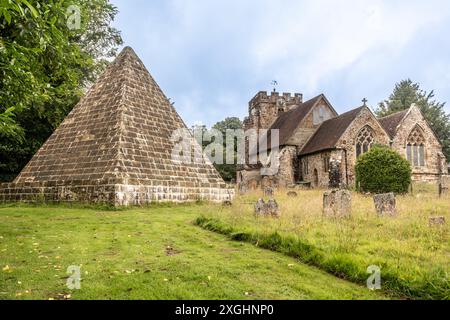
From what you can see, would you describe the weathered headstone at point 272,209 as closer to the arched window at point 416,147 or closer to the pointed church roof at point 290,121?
the pointed church roof at point 290,121

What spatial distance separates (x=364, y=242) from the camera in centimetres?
711

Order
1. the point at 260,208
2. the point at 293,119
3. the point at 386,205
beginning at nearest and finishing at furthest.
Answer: the point at 386,205, the point at 260,208, the point at 293,119

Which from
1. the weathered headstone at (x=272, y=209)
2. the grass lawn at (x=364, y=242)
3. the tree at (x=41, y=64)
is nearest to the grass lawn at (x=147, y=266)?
the grass lawn at (x=364, y=242)

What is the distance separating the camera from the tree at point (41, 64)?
23.7 feet

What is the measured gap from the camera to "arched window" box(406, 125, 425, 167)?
3456cm

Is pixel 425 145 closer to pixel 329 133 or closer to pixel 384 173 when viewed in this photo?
pixel 329 133

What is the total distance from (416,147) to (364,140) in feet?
21.1

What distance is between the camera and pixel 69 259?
6.41 meters

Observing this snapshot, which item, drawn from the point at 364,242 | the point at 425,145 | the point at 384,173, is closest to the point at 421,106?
the point at 425,145

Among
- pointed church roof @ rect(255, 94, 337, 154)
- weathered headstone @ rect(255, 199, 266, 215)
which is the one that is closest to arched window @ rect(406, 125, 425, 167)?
pointed church roof @ rect(255, 94, 337, 154)

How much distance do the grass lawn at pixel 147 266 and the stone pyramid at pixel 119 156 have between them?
3863 mm
